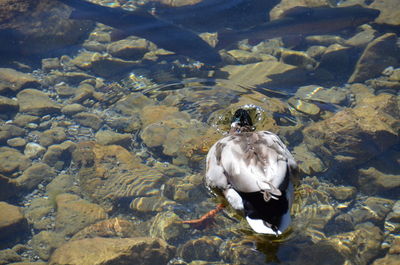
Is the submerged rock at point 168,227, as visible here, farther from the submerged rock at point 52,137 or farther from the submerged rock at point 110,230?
the submerged rock at point 52,137

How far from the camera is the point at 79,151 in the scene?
17.5 feet

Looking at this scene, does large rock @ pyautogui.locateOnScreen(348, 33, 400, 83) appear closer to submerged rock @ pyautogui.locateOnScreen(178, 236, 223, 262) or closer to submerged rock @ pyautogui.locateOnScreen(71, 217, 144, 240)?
submerged rock @ pyautogui.locateOnScreen(178, 236, 223, 262)

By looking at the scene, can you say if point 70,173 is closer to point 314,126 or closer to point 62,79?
point 62,79

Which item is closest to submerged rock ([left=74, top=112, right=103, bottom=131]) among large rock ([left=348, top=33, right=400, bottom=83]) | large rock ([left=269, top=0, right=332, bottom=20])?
large rock ([left=348, top=33, right=400, bottom=83])

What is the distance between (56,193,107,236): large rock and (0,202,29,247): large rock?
0.46m

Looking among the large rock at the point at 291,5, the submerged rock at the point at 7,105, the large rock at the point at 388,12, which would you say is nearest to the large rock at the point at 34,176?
the submerged rock at the point at 7,105

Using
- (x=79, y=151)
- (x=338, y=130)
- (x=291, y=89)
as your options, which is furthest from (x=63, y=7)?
(x=338, y=130)

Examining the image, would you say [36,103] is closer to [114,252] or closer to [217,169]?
[114,252]

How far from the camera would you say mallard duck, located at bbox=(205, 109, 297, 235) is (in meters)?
2.85

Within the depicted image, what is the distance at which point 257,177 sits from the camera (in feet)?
9.52

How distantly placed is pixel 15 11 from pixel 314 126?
303 inches

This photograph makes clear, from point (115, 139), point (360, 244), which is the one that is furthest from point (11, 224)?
point (360, 244)

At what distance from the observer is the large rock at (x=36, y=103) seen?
252 inches

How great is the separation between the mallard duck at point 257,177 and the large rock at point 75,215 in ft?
5.48
